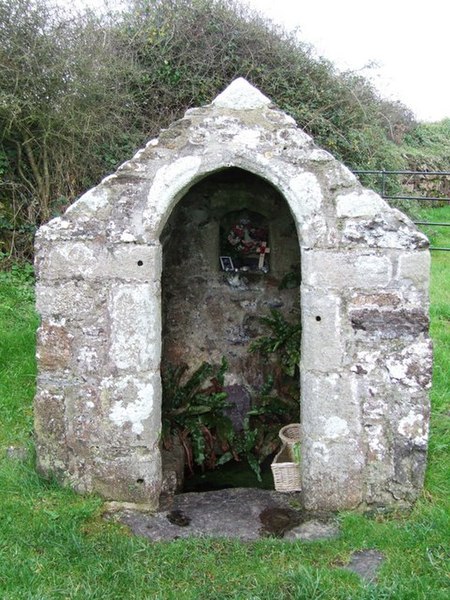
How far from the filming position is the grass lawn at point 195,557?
279cm

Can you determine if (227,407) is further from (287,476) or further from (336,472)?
(336,472)

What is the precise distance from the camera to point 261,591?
2.78m

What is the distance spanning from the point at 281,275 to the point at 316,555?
246cm

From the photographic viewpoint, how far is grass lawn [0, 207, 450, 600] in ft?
9.14

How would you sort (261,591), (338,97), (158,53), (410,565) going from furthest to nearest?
(338,97)
(158,53)
(410,565)
(261,591)

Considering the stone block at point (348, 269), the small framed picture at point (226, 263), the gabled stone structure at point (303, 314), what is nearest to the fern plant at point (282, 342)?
the small framed picture at point (226, 263)

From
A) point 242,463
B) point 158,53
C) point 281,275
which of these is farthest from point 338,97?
point 242,463

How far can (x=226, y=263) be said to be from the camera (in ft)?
16.6

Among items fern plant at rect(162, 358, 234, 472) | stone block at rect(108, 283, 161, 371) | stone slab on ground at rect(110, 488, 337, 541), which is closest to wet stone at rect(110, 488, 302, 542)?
stone slab on ground at rect(110, 488, 337, 541)

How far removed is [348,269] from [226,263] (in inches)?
71.9

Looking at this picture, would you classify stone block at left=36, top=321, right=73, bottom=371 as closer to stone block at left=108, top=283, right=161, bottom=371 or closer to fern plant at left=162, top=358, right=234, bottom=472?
stone block at left=108, top=283, right=161, bottom=371

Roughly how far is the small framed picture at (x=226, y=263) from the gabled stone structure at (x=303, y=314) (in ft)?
4.77

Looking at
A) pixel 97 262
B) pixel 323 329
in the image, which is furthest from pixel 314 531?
pixel 97 262

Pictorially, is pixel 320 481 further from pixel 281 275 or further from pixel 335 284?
pixel 281 275
